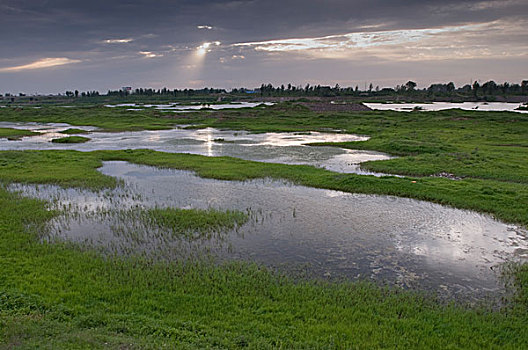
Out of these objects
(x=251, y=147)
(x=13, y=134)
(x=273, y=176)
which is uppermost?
(x=13, y=134)

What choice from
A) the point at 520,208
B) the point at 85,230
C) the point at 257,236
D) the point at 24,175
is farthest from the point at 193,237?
the point at 24,175

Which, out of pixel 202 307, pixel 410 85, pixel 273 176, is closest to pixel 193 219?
pixel 202 307

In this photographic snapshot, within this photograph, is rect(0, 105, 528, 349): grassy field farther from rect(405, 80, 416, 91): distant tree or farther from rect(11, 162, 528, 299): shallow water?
rect(405, 80, 416, 91): distant tree

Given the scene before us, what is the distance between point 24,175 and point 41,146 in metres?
17.5

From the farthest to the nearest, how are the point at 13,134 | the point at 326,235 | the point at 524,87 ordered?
the point at 524,87, the point at 13,134, the point at 326,235

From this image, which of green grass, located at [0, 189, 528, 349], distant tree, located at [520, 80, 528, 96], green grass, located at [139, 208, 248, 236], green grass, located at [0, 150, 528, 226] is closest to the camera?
green grass, located at [0, 189, 528, 349]

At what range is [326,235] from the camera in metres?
14.2

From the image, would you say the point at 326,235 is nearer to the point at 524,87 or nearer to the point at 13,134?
the point at 13,134

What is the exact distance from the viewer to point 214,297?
9.30 meters

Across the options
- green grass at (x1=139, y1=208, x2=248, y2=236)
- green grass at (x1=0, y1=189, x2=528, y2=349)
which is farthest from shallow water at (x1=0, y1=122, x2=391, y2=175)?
green grass at (x1=0, y1=189, x2=528, y2=349)

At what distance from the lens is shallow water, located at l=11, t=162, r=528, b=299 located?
11414 millimetres

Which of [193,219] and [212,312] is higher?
[193,219]

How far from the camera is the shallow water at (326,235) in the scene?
1141 cm

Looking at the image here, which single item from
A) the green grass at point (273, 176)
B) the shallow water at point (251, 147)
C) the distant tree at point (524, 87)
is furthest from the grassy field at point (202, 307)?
the distant tree at point (524, 87)
